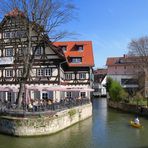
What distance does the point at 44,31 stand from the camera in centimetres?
2898

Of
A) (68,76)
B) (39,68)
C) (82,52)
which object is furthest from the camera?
(82,52)

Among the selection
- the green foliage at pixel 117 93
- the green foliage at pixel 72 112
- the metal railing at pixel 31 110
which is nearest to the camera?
the metal railing at pixel 31 110

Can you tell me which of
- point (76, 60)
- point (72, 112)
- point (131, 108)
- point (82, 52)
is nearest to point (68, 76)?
point (76, 60)

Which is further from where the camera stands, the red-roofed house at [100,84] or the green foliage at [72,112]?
the red-roofed house at [100,84]

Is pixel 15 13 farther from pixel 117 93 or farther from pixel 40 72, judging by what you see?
pixel 117 93

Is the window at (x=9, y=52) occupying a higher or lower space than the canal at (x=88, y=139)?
higher

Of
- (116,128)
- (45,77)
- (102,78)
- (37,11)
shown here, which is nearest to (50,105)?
(116,128)

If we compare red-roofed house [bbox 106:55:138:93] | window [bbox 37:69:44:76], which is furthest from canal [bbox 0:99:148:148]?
red-roofed house [bbox 106:55:138:93]

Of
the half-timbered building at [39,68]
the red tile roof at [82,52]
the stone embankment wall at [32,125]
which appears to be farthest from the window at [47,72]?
the stone embankment wall at [32,125]

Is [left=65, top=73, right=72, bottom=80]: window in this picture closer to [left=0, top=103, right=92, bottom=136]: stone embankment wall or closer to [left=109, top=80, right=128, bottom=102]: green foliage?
[left=109, top=80, right=128, bottom=102]: green foliage

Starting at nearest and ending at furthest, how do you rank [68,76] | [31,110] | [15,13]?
[31,110], [15,13], [68,76]

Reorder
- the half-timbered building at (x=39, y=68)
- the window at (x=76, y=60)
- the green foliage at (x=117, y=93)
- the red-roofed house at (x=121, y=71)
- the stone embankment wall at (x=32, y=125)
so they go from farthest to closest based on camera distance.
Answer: the red-roofed house at (x=121, y=71), the green foliage at (x=117, y=93), the window at (x=76, y=60), the half-timbered building at (x=39, y=68), the stone embankment wall at (x=32, y=125)

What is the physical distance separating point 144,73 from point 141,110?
16.6 meters

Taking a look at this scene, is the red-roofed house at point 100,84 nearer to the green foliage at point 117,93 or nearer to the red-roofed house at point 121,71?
the red-roofed house at point 121,71
